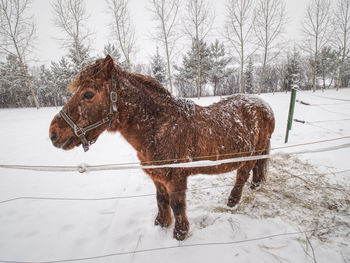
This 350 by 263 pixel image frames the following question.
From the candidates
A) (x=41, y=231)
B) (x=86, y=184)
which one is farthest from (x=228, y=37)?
(x=41, y=231)

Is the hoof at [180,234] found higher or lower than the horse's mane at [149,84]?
lower

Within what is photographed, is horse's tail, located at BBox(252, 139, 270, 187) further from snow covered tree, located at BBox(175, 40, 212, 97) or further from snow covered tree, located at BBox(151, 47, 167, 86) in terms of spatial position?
snow covered tree, located at BBox(175, 40, 212, 97)

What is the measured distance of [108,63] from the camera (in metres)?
1.46

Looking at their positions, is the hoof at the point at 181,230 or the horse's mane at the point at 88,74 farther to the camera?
the hoof at the point at 181,230

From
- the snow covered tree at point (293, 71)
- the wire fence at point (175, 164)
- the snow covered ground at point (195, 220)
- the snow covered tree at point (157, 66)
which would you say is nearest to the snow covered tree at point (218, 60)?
the snow covered tree at point (157, 66)

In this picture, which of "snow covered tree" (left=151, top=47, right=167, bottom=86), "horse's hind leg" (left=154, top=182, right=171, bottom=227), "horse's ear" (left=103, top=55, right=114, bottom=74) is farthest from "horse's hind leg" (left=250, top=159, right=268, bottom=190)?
"snow covered tree" (left=151, top=47, right=167, bottom=86)

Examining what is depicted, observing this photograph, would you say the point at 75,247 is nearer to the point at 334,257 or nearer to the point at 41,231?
the point at 41,231

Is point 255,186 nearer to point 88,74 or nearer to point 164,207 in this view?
point 164,207

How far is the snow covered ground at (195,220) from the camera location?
1834 mm

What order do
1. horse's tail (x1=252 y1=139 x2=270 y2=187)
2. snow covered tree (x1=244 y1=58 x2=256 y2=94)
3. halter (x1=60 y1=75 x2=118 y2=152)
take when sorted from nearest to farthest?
1. halter (x1=60 y1=75 x2=118 y2=152)
2. horse's tail (x1=252 y1=139 x2=270 y2=187)
3. snow covered tree (x1=244 y1=58 x2=256 y2=94)

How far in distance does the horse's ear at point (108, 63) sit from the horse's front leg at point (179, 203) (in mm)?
1400

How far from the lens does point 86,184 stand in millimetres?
3588

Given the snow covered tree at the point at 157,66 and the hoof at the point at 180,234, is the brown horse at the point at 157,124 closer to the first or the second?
the hoof at the point at 180,234

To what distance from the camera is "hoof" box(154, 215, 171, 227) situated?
2.26 m
